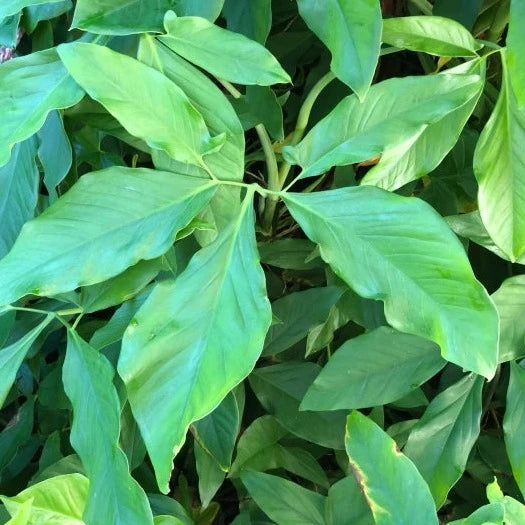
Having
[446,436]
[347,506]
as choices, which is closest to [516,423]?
[446,436]

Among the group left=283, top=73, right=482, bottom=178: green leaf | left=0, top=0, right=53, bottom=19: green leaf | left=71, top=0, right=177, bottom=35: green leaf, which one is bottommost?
left=283, top=73, right=482, bottom=178: green leaf

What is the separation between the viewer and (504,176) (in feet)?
1.40

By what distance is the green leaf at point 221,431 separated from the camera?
58 centimetres

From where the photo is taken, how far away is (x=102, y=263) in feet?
1.24

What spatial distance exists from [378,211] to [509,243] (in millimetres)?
123

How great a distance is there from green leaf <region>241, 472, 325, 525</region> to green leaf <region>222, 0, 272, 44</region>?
403 millimetres

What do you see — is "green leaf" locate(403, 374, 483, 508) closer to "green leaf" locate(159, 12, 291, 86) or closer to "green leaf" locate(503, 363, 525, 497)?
"green leaf" locate(503, 363, 525, 497)

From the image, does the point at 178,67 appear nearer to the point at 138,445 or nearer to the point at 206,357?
the point at 206,357

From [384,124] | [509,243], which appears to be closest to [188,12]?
[384,124]

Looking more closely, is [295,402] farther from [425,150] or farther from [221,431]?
[425,150]

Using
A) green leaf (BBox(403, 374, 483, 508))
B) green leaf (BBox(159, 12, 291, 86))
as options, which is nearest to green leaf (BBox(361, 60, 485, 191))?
green leaf (BBox(159, 12, 291, 86))

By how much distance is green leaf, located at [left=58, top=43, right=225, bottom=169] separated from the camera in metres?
0.37

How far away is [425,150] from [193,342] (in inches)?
8.9

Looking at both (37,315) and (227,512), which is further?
(227,512)
